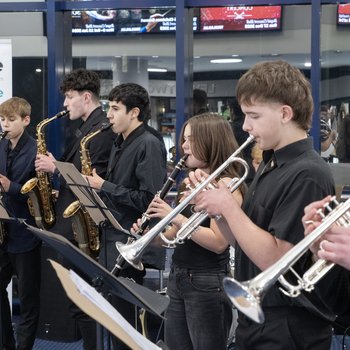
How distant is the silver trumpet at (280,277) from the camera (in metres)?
1.88

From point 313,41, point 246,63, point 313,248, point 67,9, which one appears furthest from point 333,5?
point 313,248

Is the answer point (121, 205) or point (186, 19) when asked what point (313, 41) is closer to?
point (186, 19)

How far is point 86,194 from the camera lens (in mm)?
3623

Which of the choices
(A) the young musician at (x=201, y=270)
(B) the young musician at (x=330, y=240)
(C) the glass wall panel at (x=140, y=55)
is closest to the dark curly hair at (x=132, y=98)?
(A) the young musician at (x=201, y=270)

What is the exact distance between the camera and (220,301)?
3328mm

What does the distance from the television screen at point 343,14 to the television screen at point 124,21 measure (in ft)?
3.52

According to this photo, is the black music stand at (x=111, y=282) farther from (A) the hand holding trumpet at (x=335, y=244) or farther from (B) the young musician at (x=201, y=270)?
(B) the young musician at (x=201, y=270)

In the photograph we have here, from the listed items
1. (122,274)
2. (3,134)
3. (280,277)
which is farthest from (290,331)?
(3,134)

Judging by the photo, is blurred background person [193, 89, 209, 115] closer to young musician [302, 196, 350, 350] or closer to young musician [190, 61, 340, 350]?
young musician [190, 61, 340, 350]

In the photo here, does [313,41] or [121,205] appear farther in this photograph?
[313,41]

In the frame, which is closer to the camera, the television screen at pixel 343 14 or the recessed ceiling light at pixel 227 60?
the television screen at pixel 343 14

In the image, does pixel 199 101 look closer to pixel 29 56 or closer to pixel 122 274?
pixel 29 56

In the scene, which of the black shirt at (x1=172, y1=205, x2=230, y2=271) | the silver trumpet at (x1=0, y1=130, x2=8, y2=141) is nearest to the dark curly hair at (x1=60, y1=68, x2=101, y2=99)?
the silver trumpet at (x1=0, y1=130, x2=8, y2=141)

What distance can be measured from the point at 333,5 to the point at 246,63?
Answer: 83 cm
